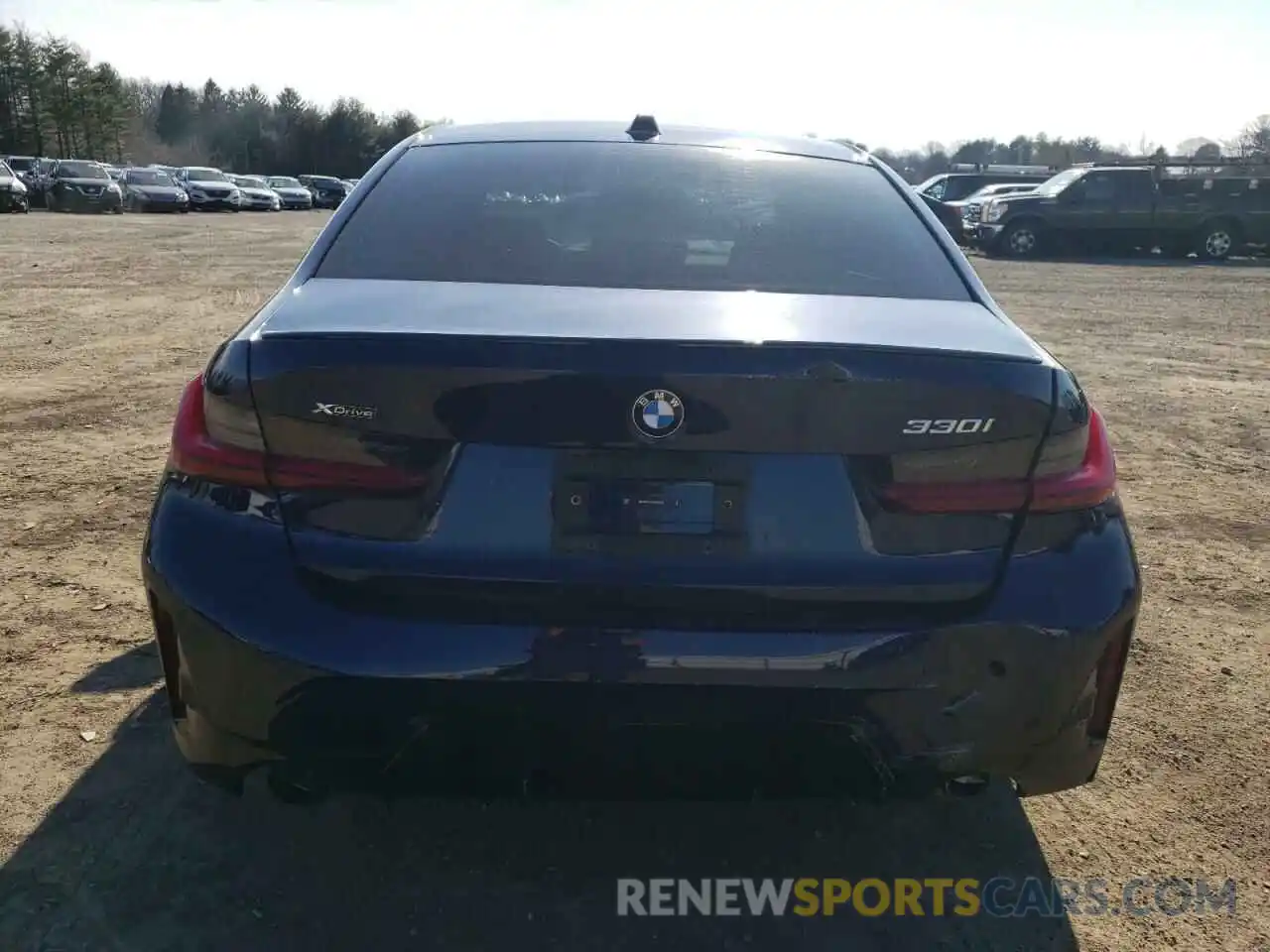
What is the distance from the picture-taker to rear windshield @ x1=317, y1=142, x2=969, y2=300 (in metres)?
2.54

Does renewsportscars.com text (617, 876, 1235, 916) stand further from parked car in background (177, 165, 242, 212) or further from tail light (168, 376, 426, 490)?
parked car in background (177, 165, 242, 212)

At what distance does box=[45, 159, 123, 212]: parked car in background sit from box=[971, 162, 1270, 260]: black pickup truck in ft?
96.8

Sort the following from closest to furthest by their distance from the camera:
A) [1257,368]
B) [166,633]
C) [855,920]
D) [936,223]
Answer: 1. [166,633]
2. [855,920]
3. [936,223]
4. [1257,368]

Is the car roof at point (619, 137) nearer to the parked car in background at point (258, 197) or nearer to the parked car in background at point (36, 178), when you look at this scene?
the parked car in background at point (36, 178)

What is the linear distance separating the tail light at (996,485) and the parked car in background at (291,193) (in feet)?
166

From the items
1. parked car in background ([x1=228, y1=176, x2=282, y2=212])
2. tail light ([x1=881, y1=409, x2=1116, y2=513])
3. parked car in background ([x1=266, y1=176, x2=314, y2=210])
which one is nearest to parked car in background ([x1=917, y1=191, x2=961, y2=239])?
tail light ([x1=881, y1=409, x2=1116, y2=513])

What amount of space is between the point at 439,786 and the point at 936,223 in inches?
77.7

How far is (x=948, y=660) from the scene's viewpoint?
1944 millimetres

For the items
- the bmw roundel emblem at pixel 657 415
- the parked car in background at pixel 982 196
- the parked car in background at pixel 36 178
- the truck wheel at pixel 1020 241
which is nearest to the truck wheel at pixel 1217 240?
the truck wheel at pixel 1020 241

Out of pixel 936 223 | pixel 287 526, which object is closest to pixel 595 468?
pixel 287 526

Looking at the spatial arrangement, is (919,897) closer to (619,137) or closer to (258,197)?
(619,137)

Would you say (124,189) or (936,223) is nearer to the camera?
(936,223)

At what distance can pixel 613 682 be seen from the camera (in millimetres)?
1894

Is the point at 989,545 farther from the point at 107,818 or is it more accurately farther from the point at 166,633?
the point at 107,818
